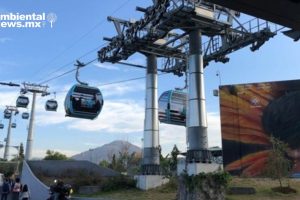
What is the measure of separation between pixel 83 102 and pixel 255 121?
94.4 feet

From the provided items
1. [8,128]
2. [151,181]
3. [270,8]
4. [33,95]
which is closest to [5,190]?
[151,181]

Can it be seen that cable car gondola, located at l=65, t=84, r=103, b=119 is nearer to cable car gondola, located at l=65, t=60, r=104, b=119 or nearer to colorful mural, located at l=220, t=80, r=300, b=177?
cable car gondola, located at l=65, t=60, r=104, b=119

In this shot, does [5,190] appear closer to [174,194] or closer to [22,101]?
[174,194]

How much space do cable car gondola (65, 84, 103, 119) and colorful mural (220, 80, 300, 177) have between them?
1031 inches

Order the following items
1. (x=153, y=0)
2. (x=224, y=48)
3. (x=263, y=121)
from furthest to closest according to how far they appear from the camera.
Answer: (x=263, y=121) → (x=224, y=48) → (x=153, y=0)

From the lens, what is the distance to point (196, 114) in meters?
26.8

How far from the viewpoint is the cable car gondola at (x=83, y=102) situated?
29.2 meters

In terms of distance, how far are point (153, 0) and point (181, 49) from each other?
8.20 meters

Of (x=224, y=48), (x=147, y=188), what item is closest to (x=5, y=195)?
(x=147, y=188)

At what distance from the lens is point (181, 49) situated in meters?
35.9

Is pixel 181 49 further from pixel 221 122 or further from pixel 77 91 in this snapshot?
pixel 221 122

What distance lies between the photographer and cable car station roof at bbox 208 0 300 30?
919 centimetres

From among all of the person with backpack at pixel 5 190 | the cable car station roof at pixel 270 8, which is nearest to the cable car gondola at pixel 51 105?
the person with backpack at pixel 5 190

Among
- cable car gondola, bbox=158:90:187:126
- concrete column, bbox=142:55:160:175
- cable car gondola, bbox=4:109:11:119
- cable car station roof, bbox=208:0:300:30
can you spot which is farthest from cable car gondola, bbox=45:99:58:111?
cable car station roof, bbox=208:0:300:30
